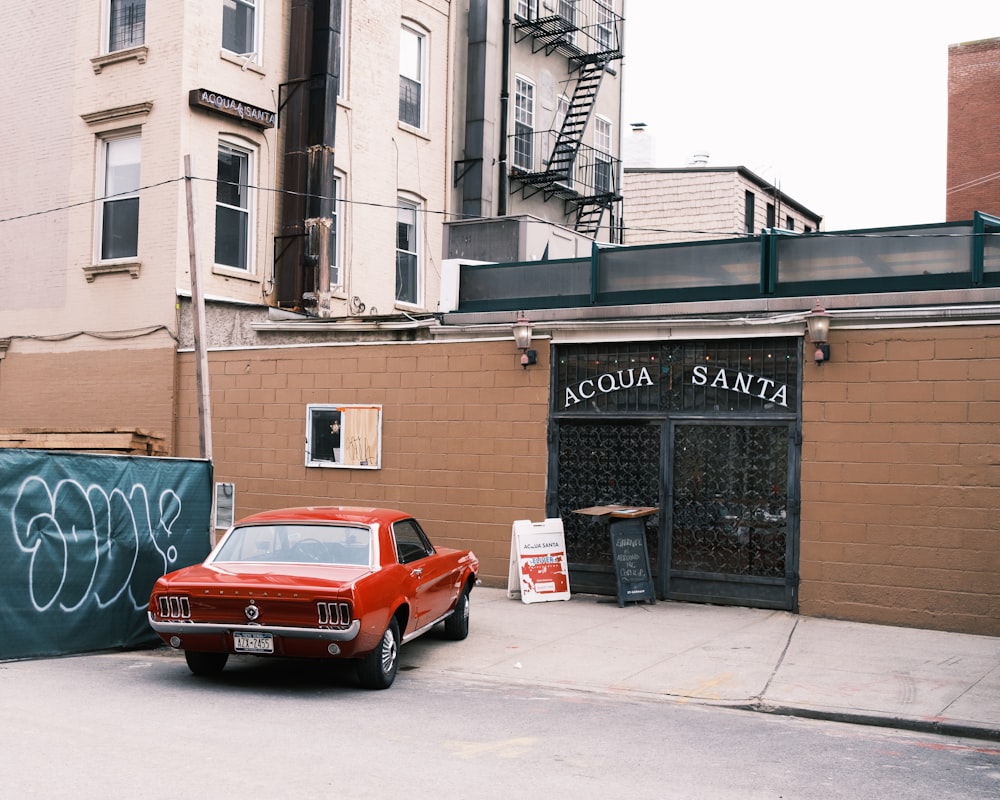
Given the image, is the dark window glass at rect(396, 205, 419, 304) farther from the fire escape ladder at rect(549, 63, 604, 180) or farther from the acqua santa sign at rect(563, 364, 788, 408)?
the acqua santa sign at rect(563, 364, 788, 408)

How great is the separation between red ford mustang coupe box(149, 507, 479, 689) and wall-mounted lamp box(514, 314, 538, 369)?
468cm

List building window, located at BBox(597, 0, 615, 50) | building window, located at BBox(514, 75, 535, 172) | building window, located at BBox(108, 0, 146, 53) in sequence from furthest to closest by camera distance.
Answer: building window, located at BBox(597, 0, 615, 50)
building window, located at BBox(514, 75, 535, 172)
building window, located at BBox(108, 0, 146, 53)

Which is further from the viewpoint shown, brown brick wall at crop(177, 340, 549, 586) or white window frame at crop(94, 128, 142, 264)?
white window frame at crop(94, 128, 142, 264)

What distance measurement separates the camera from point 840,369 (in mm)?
12891

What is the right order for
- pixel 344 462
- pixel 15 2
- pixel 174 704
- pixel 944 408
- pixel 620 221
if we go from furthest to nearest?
pixel 620 221 → pixel 15 2 → pixel 344 462 → pixel 944 408 → pixel 174 704

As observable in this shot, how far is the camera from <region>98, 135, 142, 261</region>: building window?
59.6 ft

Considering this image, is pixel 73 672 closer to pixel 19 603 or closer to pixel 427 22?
pixel 19 603

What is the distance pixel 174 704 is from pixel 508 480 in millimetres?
7292

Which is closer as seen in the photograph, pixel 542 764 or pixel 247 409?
pixel 542 764

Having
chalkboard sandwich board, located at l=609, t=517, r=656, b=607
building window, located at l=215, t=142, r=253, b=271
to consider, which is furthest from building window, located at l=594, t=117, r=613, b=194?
chalkboard sandwich board, located at l=609, t=517, r=656, b=607

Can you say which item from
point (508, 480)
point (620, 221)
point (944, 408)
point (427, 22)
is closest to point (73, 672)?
point (508, 480)

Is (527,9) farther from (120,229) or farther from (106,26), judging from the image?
(120,229)

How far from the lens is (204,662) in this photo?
30.5 ft

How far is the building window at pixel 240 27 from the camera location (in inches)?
720
